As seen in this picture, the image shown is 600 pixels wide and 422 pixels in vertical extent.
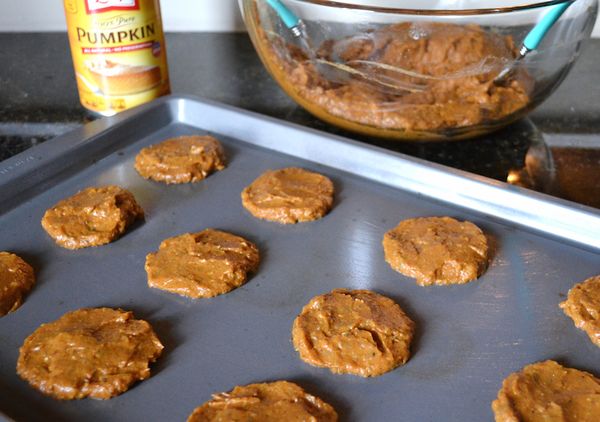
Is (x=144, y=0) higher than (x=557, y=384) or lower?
higher

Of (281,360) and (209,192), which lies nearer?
(281,360)

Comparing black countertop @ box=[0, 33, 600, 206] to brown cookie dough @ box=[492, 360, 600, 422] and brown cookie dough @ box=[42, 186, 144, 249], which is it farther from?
brown cookie dough @ box=[492, 360, 600, 422]

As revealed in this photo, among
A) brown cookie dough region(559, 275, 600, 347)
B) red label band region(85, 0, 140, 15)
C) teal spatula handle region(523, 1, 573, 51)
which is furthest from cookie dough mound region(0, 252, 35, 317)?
teal spatula handle region(523, 1, 573, 51)

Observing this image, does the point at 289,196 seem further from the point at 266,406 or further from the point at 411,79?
the point at 266,406

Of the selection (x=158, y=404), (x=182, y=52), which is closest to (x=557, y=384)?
(x=158, y=404)

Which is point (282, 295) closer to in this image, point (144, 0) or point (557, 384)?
point (557, 384)

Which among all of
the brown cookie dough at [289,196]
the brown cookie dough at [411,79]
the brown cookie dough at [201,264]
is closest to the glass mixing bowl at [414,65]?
the brown cookie dough at [411,79]
